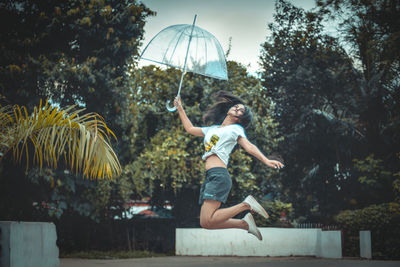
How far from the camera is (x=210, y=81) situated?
16375mm

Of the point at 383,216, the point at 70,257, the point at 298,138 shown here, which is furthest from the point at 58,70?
the point at 298,138

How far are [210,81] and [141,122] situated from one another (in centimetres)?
284

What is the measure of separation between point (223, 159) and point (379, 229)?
9393 millimetres

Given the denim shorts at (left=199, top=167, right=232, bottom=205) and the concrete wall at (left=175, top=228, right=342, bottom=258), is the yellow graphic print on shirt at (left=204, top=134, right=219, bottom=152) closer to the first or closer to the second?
the denim shorts at (left=199, top=167, right=232, bottom=205)

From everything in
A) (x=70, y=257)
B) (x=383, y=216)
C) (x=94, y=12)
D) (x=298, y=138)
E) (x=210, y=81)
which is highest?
(x=94, y=12)

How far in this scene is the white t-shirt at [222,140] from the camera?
5648 mm

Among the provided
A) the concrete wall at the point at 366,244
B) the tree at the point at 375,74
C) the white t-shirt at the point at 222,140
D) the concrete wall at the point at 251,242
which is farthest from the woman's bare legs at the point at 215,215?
the tree at the point at 375,74

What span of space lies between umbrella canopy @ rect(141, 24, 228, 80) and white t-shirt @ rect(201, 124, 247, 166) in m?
0.96

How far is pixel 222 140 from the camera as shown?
5684mm

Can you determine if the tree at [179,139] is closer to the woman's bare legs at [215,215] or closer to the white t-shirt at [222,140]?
the white t-shirt at [222,140]

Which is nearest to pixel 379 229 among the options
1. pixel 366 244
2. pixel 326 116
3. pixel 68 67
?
pixel 366 244

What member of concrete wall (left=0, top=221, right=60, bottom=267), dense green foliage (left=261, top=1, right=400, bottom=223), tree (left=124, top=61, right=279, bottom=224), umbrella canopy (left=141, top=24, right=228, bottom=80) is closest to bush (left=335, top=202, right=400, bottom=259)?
tree (left=124, top=61, right=279, bottom=224)

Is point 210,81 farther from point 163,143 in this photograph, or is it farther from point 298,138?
point 298,138

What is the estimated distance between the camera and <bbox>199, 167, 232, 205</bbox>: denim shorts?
5.34 meters
